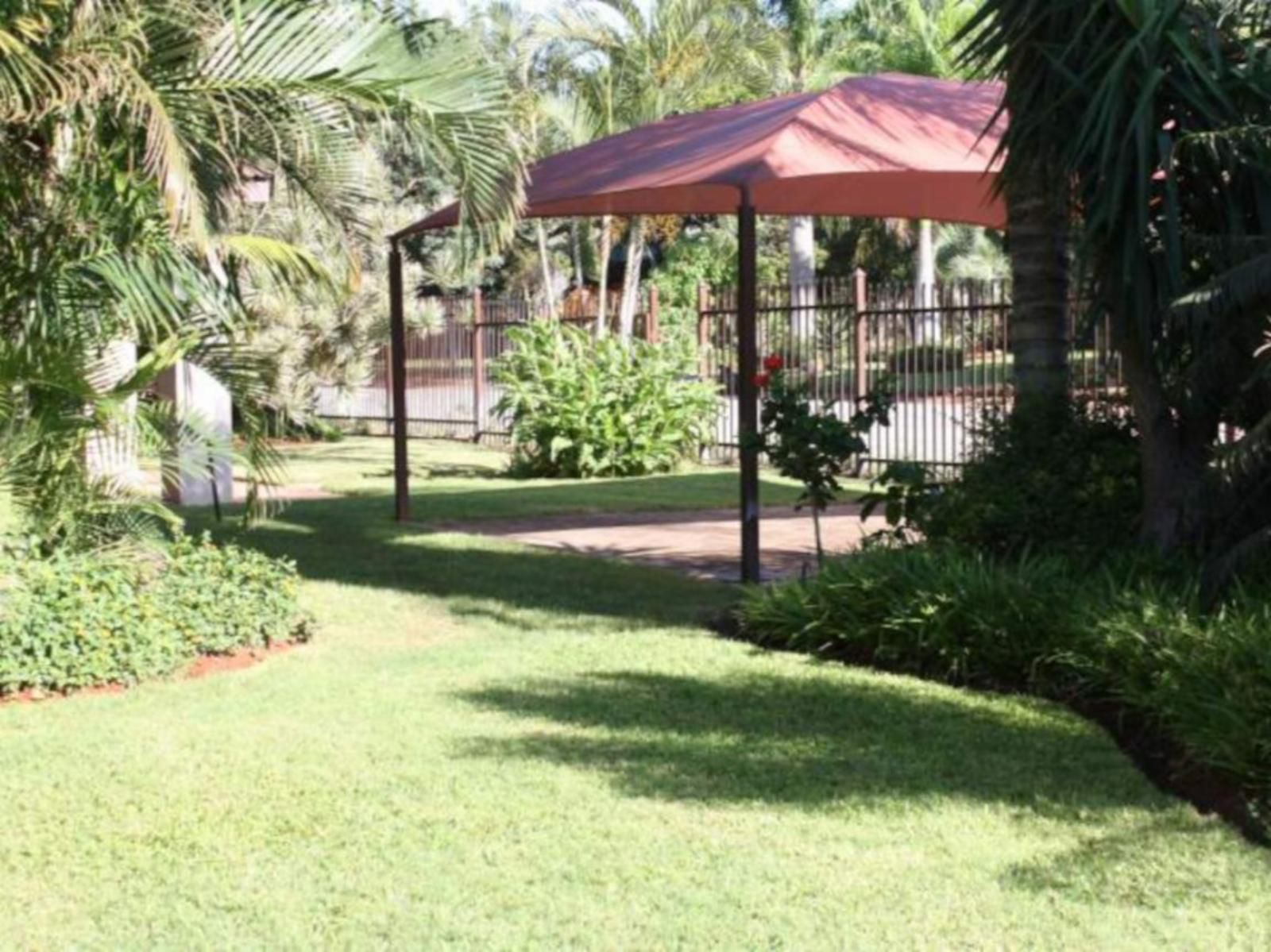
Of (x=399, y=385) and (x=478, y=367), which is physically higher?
(x=478, y=367)

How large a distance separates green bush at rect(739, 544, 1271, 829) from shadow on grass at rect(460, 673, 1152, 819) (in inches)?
10.8

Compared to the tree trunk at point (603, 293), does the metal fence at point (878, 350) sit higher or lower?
lower

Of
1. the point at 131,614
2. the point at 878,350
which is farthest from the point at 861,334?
the point at 131,614

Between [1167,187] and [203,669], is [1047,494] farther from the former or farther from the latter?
[203,669]

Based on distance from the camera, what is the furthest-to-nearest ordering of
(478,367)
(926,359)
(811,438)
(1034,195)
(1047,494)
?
1. (478,367)
2. (926,359)
3. (811,438)
4. (1034,195)
5. (1047,494)

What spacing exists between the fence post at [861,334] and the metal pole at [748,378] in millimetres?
8294

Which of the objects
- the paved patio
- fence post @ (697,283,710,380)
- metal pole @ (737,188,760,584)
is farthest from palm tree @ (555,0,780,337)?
metal pole @ (737,188,760,584)

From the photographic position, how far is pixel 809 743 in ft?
23.3

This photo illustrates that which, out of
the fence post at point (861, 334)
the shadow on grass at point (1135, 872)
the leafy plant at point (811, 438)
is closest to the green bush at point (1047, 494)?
the leafy plant at point (811, 438)

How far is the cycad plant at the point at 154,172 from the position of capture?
855 centimetres

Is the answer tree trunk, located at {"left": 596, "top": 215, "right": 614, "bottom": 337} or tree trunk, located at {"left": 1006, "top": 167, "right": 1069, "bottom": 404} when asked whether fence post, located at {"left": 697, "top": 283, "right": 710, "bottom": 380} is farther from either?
tree trunk, located at {"left": 1006, "top": 167, "right": 1069, "bottom": 404}

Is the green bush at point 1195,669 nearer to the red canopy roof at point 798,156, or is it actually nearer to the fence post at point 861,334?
the red canopy roof at point 798,156

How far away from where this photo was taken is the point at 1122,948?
468 centimetres

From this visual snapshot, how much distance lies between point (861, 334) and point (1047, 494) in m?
10.2
